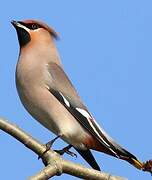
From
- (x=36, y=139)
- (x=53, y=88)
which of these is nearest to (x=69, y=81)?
(x=53, y=88)

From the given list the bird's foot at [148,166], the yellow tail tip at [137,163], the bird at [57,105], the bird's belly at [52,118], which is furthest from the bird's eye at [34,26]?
the bird's foot at [148,166]

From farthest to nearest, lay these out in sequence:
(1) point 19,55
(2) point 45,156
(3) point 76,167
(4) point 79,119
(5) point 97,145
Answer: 1. (1) point 19,55
2. (4) point 79,119
3. (5) point 97,145
4. (2) point 45,156
5. (3) point 76,167

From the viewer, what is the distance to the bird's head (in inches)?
215

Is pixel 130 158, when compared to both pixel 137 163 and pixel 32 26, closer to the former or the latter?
pixel 137 163

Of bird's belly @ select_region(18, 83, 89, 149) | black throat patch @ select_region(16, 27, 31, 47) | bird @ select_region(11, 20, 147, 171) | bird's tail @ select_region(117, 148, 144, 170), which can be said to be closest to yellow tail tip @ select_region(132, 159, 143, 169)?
bird's tail @ select_region(117, 148, 144, 170)

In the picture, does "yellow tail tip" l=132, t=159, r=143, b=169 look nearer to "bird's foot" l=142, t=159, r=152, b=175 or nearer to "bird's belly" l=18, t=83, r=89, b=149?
"bird's foot" l=142, t=159, r=152, b=175

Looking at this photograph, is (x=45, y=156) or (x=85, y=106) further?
(x=85, y=106)

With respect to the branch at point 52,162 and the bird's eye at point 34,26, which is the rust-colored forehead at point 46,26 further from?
the branch at point 52,162

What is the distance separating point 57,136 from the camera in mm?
4680

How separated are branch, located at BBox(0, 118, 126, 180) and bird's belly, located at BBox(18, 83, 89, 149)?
4.43 feet

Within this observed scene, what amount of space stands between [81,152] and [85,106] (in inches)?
16.6

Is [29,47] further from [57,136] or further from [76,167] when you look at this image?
[76,167]

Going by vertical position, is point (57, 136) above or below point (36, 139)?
above

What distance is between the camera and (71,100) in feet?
16.3
